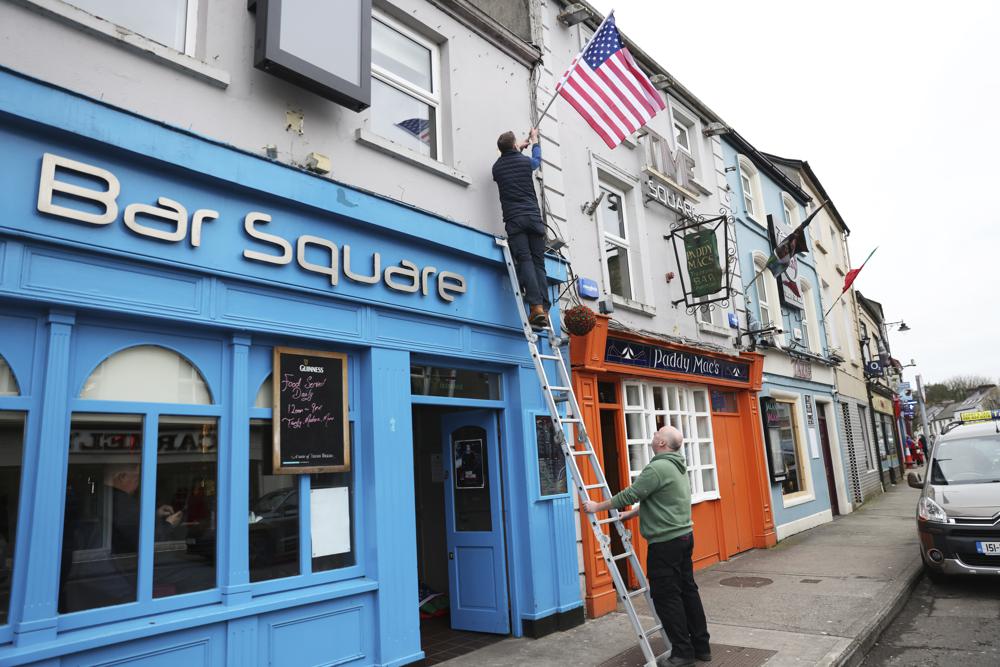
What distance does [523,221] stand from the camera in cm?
669

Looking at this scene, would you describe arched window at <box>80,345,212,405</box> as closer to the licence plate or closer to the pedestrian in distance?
the pedestrian in distance

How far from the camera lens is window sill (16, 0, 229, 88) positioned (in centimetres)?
400

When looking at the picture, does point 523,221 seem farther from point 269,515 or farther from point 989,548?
point 989,548

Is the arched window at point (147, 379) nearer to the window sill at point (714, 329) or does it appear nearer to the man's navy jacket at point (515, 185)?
the man's navy jacket at point (515, 185)

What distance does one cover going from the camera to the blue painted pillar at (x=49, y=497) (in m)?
3.51

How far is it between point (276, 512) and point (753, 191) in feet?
45.6

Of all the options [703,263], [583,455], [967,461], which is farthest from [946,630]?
[703,263]

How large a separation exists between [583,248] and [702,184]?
16.6 feet

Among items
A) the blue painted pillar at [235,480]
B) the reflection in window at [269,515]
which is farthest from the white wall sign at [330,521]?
the blue painted pillar at [235,480]

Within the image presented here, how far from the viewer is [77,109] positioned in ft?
12.8

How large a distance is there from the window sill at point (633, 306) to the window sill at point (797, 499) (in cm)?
568

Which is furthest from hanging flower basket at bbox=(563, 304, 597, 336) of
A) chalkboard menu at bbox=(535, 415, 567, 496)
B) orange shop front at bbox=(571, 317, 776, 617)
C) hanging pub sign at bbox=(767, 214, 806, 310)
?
hanging pub sign at bbox=(767, 214, 806, 310)

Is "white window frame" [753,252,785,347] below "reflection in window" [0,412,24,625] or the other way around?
the other way around

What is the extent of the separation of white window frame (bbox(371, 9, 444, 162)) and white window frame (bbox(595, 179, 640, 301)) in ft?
9.50
